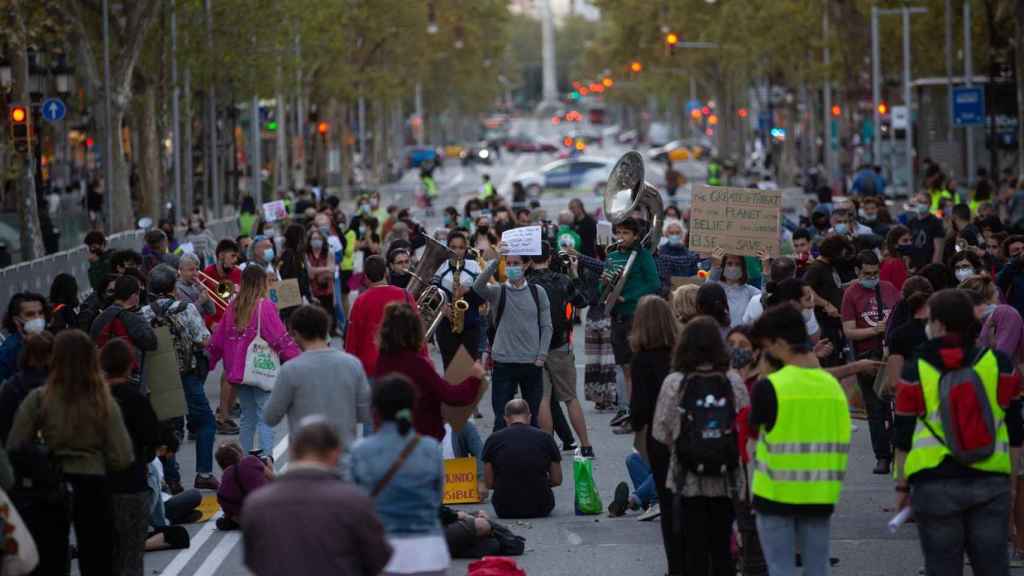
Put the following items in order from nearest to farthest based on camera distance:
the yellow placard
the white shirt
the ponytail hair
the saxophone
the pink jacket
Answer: the ponytail hair
the yellow placard
the white shirt
the pink jacket
the saxophone

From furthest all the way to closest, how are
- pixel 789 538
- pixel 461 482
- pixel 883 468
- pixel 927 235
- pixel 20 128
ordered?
1. pixel 20 128
2. pixel 927 235
3. pixel 883 468
4. pixel 461 482
5. pixel 789 538

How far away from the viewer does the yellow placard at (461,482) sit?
1393 cm

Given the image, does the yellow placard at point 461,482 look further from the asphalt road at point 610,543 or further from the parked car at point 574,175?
the parked car at point 574,175

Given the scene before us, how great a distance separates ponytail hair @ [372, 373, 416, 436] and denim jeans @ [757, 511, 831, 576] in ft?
6.11

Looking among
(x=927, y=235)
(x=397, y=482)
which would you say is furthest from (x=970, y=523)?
(x=927, y=235)

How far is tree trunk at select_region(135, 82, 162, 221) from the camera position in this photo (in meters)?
44.7

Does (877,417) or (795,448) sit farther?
(877,417)

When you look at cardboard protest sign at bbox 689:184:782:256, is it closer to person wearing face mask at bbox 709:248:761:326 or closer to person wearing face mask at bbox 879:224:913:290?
person wearing face mask at bbox 879:224:913:290

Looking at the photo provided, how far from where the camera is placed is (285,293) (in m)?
19.2

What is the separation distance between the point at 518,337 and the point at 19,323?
388 centimetres

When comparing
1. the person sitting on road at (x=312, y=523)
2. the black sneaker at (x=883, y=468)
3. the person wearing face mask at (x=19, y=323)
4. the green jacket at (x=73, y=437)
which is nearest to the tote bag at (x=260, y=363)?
the person wearing face mask at (x=19, y=323)

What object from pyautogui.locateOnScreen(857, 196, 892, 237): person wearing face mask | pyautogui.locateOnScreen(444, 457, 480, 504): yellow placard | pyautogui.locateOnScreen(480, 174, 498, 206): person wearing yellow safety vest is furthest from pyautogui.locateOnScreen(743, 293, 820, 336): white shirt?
pyautogui.locateOnScreen(480, 174, 498, 206): person wearing yellow safety vest

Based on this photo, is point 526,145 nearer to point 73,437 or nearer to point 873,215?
point 873,215

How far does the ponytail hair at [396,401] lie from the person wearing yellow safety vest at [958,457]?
2458mm
